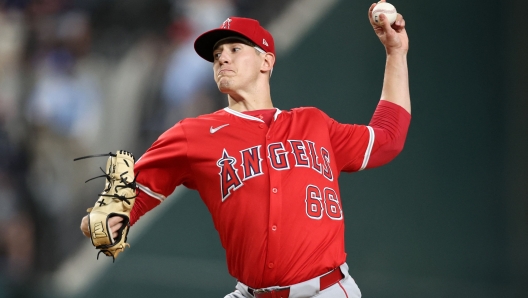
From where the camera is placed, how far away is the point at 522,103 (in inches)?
173

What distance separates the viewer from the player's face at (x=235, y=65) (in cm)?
238

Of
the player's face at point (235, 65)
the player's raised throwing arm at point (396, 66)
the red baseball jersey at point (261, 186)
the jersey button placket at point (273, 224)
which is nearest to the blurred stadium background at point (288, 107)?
the player's raised throwing arm at point (396, 66)

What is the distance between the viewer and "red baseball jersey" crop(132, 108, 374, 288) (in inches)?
80.7

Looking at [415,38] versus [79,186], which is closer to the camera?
[415,38]

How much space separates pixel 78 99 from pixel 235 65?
9.56 feet

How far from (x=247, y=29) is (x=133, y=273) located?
2.66 metres

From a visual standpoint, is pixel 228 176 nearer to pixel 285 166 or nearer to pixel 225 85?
pixel 285 166

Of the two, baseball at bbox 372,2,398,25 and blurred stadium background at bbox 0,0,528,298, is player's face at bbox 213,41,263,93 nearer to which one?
A: baseball at bbox 372,2,398,25

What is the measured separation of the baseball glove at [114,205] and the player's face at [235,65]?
20.0 inches

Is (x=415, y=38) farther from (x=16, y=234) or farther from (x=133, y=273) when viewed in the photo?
(x=16, y=234)

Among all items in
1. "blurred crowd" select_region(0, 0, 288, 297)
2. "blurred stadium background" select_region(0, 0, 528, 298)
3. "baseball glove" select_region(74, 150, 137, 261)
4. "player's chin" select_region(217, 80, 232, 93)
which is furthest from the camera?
"blurred crowd" select_region(0, 0, 288, 297)

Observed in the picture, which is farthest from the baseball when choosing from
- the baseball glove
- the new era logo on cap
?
the baseball glove

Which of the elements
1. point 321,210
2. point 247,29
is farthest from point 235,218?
point 247,29

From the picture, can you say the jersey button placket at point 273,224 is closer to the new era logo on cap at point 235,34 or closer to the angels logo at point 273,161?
the angels logo at point 273,161
